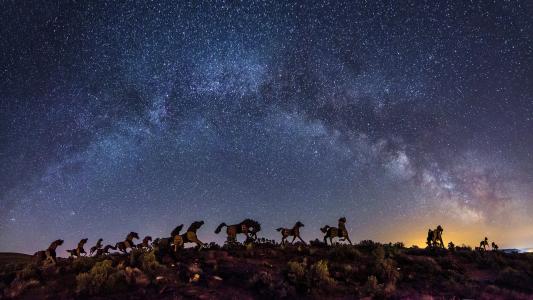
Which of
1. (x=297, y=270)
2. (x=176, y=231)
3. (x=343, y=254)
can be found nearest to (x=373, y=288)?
(x=297, y=270)

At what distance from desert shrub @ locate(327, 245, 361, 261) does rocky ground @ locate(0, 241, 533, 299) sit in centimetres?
5

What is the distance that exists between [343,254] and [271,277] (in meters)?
5.83

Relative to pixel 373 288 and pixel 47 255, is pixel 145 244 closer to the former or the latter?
pixel 47 255

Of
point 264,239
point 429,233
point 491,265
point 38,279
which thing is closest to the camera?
point 38,279

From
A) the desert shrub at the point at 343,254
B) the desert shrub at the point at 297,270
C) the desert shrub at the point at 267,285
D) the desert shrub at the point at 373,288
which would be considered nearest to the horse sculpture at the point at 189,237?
the desert shrub at the point at 267,285

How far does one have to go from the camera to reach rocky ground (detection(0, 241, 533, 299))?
15.2m

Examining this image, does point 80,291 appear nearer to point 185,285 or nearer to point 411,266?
point 185,285

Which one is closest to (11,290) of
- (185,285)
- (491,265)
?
(185,285)

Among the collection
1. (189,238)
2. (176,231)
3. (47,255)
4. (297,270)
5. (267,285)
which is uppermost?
(176,231)

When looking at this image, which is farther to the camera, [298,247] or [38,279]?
[298,247]

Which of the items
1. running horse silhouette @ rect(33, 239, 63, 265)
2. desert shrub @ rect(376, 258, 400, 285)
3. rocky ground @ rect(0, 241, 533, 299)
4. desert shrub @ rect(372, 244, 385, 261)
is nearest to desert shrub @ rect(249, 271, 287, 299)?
rocky ground @ rect(0, 241, 533, 299)

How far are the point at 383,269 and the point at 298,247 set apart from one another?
5225 mm

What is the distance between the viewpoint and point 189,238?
20547 millimetres

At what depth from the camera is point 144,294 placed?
47.8 ft
